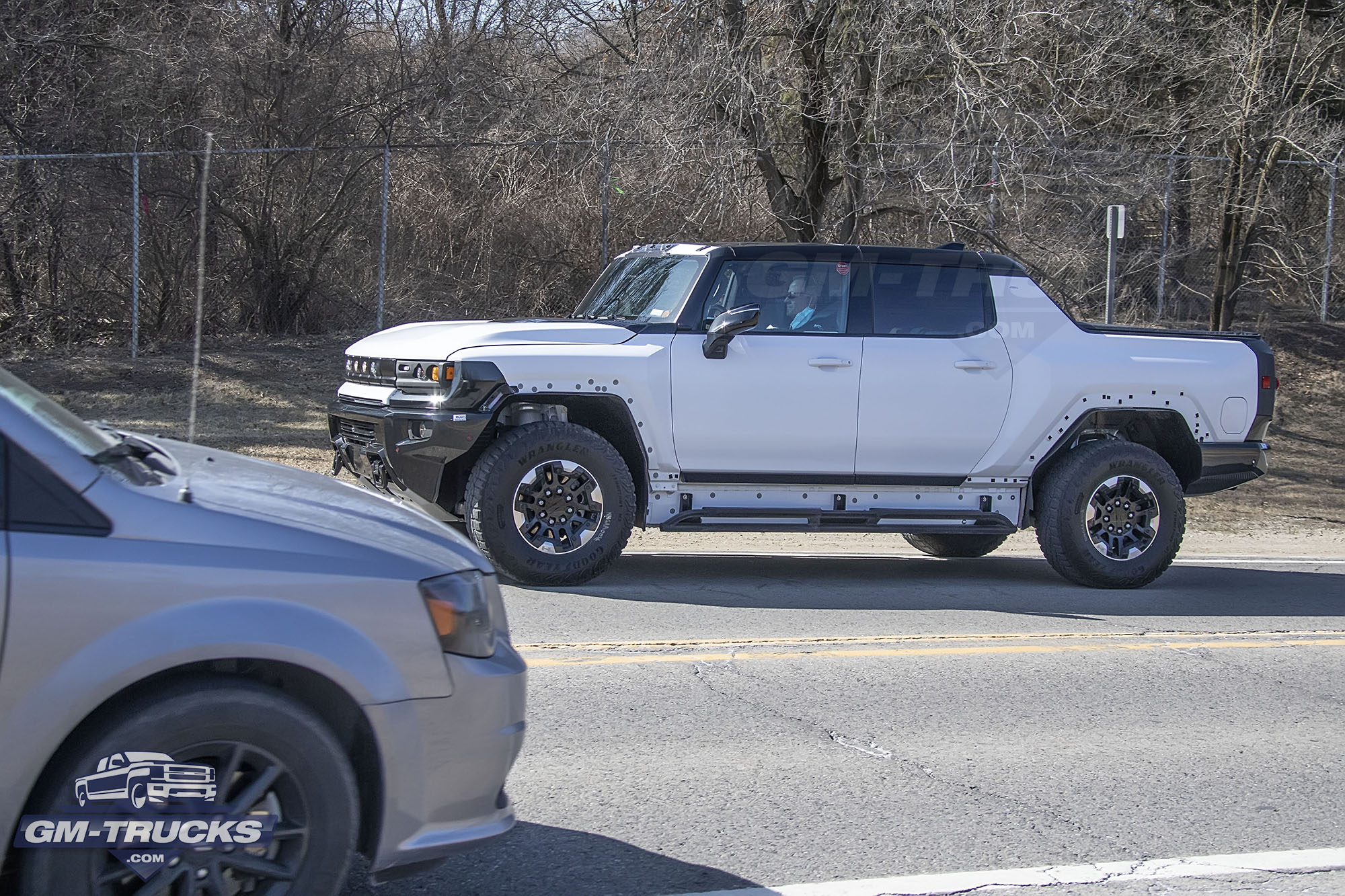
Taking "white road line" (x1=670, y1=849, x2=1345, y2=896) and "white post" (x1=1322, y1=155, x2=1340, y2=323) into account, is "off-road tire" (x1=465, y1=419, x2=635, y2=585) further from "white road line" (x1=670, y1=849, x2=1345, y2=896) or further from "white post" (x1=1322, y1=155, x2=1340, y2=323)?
"white post" (x1=1322, y1=155, x2=1340, y2=323)

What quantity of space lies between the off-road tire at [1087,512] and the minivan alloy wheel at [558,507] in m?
3.10

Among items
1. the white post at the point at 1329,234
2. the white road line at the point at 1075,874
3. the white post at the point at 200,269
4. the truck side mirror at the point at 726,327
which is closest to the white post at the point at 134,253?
the white post at the point at 200,269

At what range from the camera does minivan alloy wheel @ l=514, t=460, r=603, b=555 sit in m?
8.06

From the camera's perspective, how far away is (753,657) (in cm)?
684

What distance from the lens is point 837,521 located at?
855 centimetres

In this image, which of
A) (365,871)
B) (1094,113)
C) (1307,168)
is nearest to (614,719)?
(365,871)

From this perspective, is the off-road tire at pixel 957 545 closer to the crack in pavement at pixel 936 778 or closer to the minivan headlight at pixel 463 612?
the crack in pavement at pixel 936 778

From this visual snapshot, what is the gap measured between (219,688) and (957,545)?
7.95m

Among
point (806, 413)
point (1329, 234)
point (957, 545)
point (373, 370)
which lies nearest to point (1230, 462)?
point (957, 545)

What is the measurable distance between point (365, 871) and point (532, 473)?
409 cm

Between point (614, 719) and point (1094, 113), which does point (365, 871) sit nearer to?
point (614, 719)

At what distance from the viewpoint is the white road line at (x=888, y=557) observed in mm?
9984

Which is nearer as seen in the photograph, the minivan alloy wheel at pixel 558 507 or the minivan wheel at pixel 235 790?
the minivan wheel at pixel 235 790

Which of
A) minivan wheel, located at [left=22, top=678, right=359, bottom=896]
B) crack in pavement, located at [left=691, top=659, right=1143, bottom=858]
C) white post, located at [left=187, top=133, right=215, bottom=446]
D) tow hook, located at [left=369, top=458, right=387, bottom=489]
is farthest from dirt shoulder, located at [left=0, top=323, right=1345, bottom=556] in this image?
minivan wheel, located at [left=22, top=678, right=359, bottom=896]
